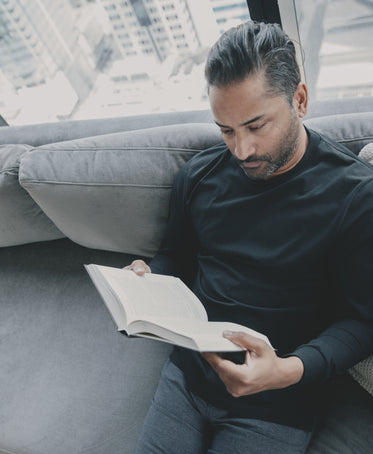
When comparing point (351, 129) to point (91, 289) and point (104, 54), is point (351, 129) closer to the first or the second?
point (91, 289)

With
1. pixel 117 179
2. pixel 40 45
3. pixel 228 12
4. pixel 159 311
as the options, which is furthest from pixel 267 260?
pixel 40 45

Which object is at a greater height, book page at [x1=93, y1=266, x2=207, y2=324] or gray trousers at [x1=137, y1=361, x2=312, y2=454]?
book page at [x1=93, y1=266, x2=207, y2=324]

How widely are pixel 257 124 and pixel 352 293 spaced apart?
43cm

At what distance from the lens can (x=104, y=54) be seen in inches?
81.4

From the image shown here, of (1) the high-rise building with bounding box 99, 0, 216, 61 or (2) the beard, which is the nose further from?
(1) the high-rise building with bounding box 99, 0, 216, 61

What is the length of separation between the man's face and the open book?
34 cm

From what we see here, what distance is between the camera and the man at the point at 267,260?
0.76 metres

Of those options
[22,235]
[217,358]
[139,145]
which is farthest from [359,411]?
[22,235]

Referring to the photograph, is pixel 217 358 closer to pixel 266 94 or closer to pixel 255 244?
pixel 255 244

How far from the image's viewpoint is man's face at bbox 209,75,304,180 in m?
0.76

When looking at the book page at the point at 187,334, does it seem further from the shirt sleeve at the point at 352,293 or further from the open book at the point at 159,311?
the shirt sleeve at the point at 352,293

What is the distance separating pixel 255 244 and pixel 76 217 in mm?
655

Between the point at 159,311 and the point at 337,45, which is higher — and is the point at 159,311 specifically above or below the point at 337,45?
above

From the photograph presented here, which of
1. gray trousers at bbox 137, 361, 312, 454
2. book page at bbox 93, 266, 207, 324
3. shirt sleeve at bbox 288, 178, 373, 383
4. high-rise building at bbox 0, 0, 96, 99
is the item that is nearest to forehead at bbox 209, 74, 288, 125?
shirt sleeve at bbox 288, 178, 373, 383
